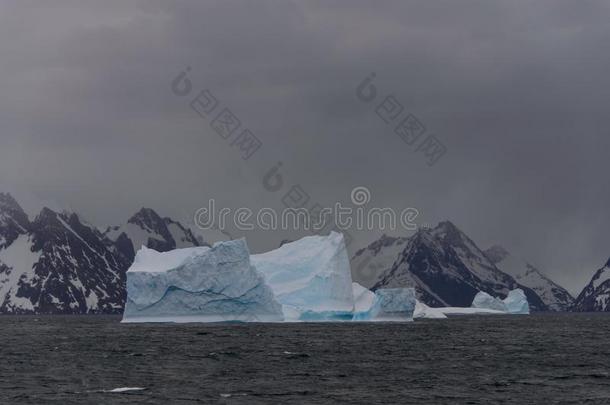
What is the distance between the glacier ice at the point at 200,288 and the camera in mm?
119750

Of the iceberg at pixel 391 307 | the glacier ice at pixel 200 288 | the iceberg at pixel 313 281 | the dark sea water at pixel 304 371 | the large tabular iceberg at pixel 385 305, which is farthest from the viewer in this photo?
the large tabular iceberg at pixel 385 305

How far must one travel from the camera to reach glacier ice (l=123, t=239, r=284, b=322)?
393ft

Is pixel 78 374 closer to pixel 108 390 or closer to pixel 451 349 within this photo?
pixel 108 390

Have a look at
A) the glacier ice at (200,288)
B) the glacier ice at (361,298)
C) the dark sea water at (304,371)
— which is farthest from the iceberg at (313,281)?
the dark sea water at (304,371)

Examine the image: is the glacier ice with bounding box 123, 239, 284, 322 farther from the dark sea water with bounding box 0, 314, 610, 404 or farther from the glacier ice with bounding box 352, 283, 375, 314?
the glacier ice with bounding box 352, 283, 375, 314

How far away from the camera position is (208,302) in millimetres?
124062

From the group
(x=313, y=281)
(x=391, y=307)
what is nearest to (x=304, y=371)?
(x=313, y=281)

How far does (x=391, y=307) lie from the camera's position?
14962 centimetres

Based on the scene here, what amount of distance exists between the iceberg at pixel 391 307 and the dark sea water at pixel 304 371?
121 feet

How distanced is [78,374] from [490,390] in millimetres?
25408

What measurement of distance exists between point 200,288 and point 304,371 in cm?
5601

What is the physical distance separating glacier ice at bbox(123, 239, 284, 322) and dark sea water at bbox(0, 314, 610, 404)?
1659 cm

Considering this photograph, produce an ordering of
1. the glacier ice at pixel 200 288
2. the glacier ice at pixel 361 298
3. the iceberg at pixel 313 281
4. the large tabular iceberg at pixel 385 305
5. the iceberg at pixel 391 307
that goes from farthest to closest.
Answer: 1. the glacier ice at pixel 361 298
2. the large tabular iceberg at pixel 385 305
3. the iceberg at pixel 391 307
4. the iceberg at pixel 313 281
5. the glacier ice at pixel 200 288

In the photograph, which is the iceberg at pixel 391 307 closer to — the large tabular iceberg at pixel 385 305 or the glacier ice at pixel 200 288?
the large tabular iceberg at pixel 385 305
